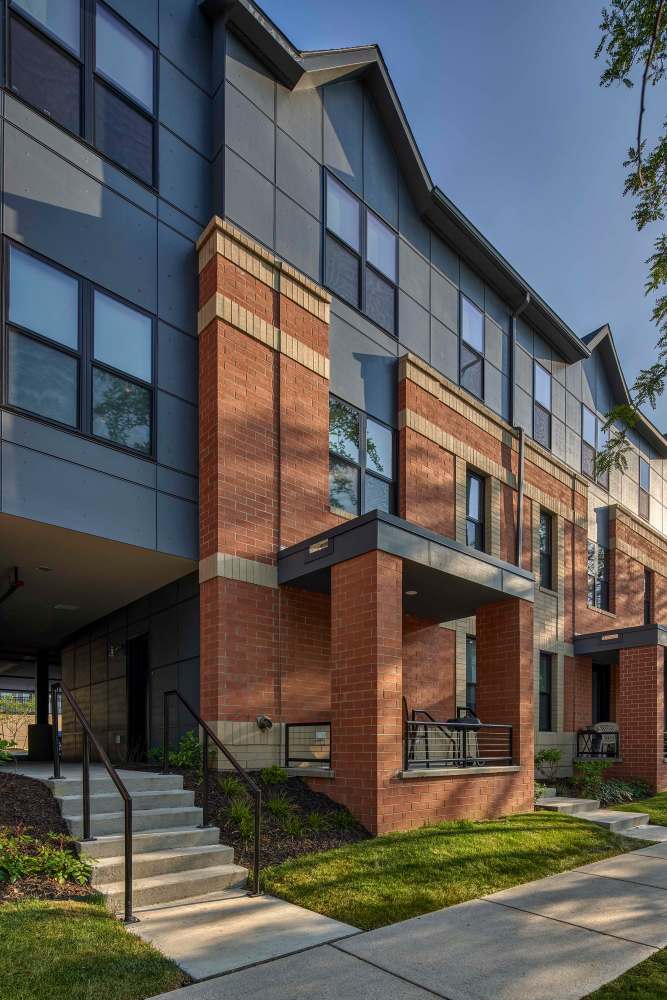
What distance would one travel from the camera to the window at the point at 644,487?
24938mm

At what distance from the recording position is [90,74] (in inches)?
387

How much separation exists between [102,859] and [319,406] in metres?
7.14

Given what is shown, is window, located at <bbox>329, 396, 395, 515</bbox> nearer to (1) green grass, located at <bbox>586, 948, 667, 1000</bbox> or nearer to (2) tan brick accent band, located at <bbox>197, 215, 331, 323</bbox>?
(2) tan brick accent band, located at <bbox>197, 215, 331, 323</bbox>

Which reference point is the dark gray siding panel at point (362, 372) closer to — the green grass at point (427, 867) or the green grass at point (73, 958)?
the green grass at point (427, 867)

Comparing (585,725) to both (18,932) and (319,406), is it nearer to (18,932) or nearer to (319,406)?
(319,406)

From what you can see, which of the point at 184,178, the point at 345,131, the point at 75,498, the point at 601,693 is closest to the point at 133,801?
the point at 75,498

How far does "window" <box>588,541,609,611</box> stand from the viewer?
2031cm

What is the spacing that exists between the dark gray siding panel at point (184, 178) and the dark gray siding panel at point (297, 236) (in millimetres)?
1167

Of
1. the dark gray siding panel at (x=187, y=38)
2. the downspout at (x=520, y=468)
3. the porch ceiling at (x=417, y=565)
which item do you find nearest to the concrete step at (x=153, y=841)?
the porch ceiling at (x=417, y=565)

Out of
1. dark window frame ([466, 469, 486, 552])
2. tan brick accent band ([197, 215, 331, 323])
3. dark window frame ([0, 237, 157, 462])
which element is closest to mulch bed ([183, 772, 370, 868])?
dark window frame ([0, 237, 157, 462])

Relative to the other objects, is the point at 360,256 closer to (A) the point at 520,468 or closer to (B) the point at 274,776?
(A) the point at 520,468

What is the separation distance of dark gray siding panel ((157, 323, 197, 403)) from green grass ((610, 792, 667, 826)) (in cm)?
958

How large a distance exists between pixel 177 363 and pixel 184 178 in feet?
8.94

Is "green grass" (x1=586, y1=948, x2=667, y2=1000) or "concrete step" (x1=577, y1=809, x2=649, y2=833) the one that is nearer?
"green grass" (x1=586, y1=948, x2=667, y2=1000)
